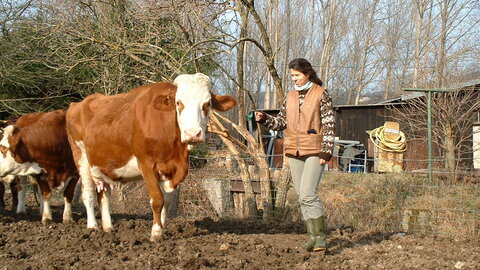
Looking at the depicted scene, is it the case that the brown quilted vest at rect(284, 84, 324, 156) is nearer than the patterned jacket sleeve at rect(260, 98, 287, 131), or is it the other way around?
the brown quilted vest at rect(284, 84, 324, 156)

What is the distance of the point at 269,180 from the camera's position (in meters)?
9.97

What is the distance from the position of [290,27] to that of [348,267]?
3758 cm

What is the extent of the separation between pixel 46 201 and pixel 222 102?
363 cm

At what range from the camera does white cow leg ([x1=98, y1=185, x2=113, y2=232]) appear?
7.55 m

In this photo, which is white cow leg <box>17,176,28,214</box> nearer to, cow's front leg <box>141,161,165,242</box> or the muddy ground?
the muddy ground

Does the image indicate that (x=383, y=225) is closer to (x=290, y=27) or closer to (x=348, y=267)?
(x=348, y=267)

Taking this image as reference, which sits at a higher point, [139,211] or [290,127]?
[290,127]

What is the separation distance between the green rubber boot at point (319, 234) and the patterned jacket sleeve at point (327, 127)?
0.65m

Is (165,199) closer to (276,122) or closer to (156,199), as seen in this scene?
(156,199)

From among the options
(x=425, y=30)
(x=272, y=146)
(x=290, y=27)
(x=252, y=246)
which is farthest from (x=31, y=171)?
(x=290, y=27)

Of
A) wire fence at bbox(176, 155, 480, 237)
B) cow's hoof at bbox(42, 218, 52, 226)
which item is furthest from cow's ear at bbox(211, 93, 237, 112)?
cow's hoof at bbox(42, 218, 52, 226)

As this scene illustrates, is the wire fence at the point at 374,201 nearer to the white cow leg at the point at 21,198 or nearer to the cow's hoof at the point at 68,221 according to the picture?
the cow's hoof at the point at 68,221

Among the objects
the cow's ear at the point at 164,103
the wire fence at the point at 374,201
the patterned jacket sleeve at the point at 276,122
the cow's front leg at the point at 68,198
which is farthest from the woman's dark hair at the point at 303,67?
the cow's front leg at the point at 68,198

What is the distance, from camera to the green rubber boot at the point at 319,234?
553 cm
